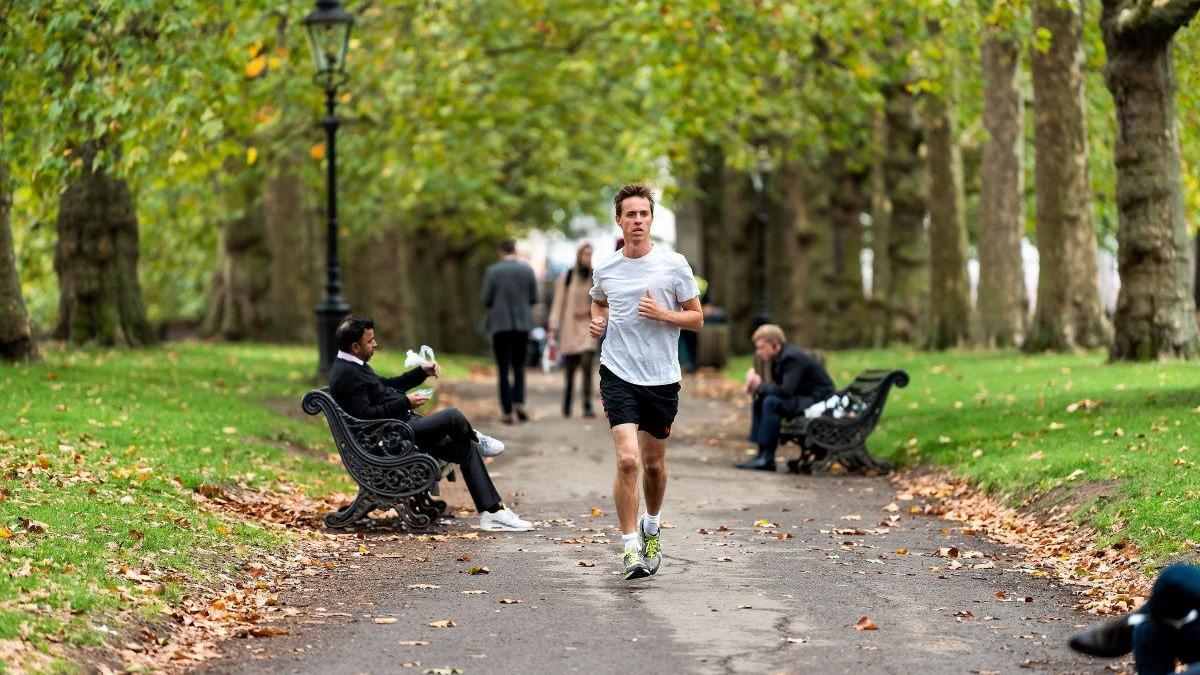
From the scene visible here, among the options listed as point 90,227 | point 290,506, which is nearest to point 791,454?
point 290,506

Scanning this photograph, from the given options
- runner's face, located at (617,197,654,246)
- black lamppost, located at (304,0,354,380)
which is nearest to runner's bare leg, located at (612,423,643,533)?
runner's face, located at (617,197,654,246)

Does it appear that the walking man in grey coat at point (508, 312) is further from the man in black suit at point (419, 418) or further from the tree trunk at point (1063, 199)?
the man in black suit at point (419, 418)

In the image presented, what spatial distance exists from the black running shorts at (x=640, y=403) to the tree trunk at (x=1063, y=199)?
47.2ft

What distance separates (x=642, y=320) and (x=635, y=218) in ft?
1.76

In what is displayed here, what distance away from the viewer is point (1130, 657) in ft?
22.6

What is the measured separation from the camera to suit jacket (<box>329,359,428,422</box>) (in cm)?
1116

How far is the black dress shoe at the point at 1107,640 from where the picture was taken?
6.06 m

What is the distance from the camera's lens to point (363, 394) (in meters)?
11.2

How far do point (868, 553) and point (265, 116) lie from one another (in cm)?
1367

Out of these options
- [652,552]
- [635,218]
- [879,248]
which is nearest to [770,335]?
[652,552]

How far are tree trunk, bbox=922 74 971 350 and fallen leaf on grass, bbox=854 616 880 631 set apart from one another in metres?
20.7

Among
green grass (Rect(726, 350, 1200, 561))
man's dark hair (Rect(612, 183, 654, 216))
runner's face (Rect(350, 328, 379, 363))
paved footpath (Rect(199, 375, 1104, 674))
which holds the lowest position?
paved footpath (Rect(199, 375, 1104, 674))

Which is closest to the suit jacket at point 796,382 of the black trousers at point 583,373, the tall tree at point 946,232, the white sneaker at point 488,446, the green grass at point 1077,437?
the green grass at point 1077,437

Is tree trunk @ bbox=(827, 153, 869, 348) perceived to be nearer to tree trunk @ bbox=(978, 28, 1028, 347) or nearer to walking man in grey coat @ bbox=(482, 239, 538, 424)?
tree trunk @ bbox=(978, 28, 1028, 347)
